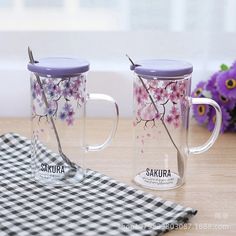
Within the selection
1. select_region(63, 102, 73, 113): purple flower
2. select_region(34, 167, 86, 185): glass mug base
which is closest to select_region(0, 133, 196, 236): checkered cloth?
select_region(34, 167, 86, 185): glass mug base

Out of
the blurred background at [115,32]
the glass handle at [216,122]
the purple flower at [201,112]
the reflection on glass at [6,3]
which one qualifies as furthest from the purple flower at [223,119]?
the reflection on glass at [6,3]

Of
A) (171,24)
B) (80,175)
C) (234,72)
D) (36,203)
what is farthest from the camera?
(171,24)

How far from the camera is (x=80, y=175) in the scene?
951 mm

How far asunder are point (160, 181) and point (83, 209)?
0.16 metres

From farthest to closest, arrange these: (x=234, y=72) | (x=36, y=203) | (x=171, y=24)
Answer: (x=171, y=24) < (x=234, y=72) < (x=36, y=203)

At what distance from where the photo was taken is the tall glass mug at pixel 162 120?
0.90 m

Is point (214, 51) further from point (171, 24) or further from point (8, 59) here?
point (8, 59)

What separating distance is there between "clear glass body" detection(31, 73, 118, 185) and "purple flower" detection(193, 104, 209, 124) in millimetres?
362

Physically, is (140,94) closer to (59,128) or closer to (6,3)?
(59,128)

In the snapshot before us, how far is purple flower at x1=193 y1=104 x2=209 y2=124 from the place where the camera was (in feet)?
4.09

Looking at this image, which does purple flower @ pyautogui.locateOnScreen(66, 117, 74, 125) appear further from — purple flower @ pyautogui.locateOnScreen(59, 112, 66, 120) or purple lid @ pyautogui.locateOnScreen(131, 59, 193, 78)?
purple lid @ pyautogui.locateOnScreen(131, 59, 193, 78)

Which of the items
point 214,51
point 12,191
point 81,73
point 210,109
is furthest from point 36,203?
point 214,51

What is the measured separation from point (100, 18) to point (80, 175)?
47 cm

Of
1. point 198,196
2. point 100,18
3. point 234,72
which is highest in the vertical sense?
point 100,18
